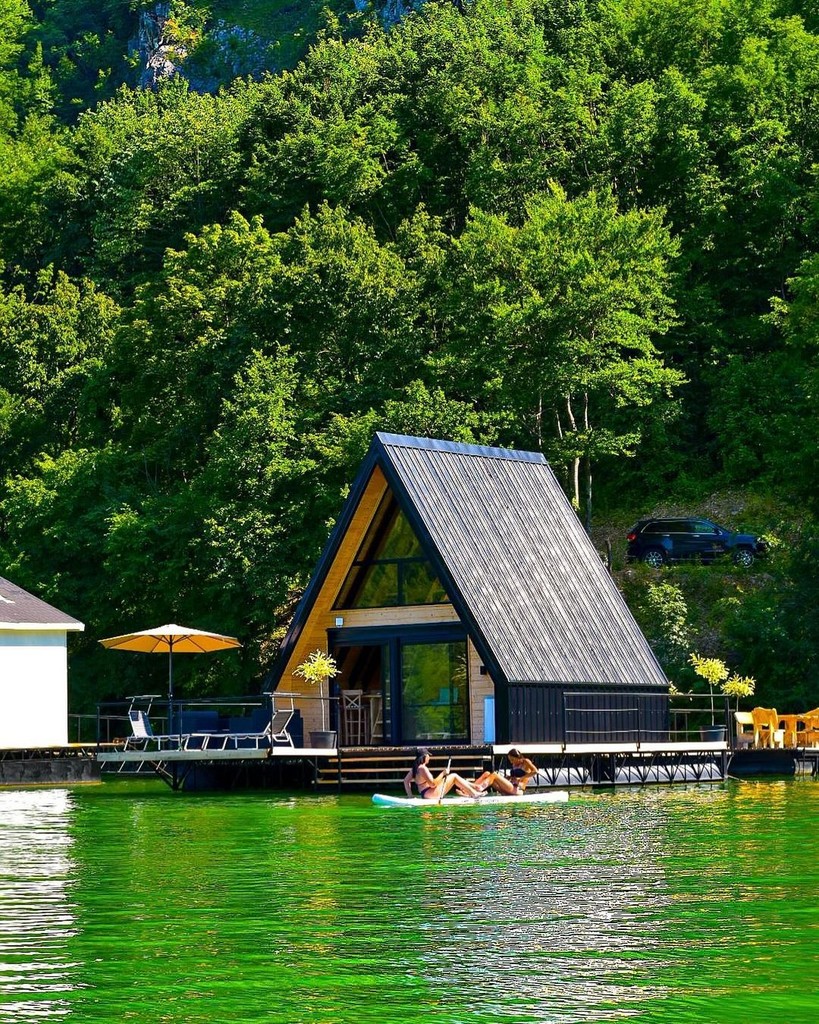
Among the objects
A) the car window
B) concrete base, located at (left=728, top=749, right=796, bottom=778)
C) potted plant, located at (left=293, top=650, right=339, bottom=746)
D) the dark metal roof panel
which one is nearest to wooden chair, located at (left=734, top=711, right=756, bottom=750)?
concrete base, located at (left=728, top=749, right=796, bottom=778)

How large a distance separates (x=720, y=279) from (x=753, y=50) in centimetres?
838

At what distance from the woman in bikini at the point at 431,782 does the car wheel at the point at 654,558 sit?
2400 cm

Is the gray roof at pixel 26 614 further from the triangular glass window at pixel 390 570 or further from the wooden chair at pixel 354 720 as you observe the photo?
the triangular glass window at pixel 390 570

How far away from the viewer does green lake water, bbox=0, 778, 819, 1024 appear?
392 inches

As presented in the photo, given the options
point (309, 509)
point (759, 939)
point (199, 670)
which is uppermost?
point (309, 509)

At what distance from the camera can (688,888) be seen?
15.0 m

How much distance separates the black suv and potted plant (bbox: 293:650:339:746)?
18.2 m

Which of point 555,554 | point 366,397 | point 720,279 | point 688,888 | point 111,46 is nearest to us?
point 688,888

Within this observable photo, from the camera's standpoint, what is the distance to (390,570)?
34.2 metres

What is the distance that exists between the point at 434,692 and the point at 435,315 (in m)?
19.4

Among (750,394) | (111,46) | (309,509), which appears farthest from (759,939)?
(111,46)

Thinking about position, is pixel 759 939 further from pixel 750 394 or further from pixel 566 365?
pixel 750 394

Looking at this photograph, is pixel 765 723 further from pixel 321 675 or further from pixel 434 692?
pixel 321 675

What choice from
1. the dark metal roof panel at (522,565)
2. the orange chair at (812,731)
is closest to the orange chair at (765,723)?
the orange chair at (812,731)
